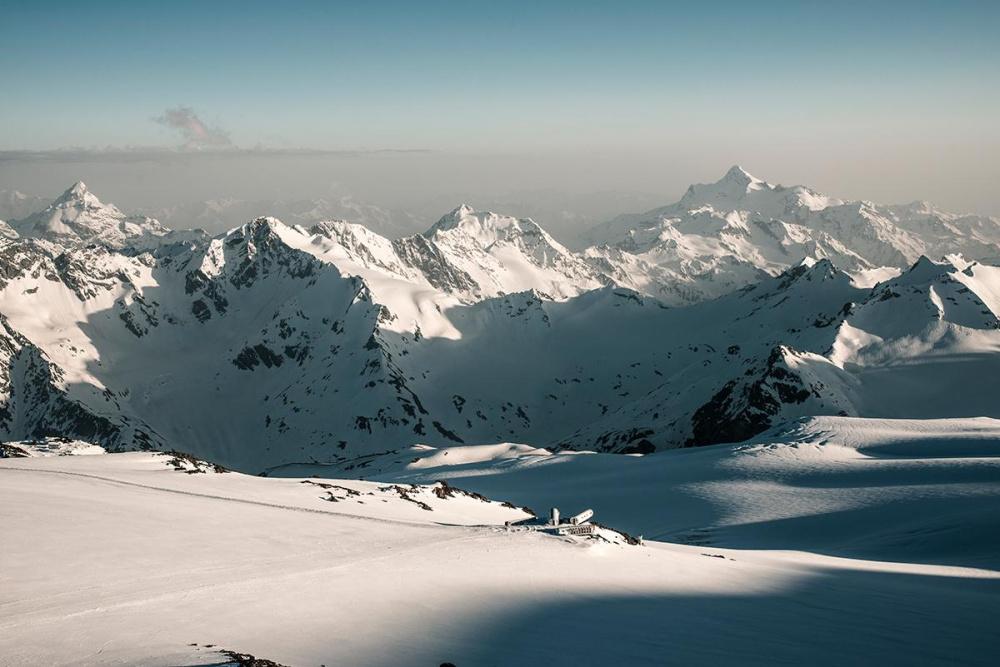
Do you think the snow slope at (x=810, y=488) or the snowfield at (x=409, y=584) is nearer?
the snowfield at (x=409, y=584)

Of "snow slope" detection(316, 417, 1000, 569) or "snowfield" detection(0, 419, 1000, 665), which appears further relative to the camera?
"snow slope" detection(316, 417, 1000, 569)

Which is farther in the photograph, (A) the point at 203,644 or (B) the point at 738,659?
(B) the point at 738,659

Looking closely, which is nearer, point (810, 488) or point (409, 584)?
point (409, 584)

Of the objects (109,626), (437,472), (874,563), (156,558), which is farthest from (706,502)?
(109,626)

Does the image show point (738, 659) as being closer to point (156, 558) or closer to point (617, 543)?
point (617, 543)

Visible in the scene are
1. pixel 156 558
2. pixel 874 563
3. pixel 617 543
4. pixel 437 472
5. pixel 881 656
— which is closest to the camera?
pixel 881 656

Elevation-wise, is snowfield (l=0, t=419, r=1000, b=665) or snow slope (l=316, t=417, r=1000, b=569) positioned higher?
snowfield (l=0, t=419, r=1000, b=665)

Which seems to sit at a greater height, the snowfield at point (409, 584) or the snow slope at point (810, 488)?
the snowfield at point (409, 584)

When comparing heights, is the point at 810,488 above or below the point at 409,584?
below
